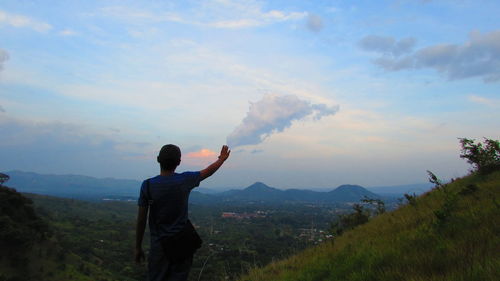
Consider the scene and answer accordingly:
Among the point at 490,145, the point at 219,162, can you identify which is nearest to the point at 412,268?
the point at 219,162

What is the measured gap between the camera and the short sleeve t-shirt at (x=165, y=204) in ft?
13.7

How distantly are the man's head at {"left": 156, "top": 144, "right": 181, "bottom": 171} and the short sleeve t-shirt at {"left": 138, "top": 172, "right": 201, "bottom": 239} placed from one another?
16 cm

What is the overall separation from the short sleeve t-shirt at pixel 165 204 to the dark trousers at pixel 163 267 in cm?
19

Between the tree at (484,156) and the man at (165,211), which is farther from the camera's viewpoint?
the tree at (484,156)

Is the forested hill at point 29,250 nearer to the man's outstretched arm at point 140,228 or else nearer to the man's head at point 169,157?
the man's outstretched arm at point 140,228

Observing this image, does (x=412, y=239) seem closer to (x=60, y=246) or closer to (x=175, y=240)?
(x=175, y=240)

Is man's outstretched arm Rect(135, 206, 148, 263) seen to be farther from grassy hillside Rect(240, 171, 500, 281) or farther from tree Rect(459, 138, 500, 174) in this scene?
tree Rect(459, 138, 500, 174)

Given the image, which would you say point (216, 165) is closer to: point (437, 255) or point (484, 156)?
point (437, 255)

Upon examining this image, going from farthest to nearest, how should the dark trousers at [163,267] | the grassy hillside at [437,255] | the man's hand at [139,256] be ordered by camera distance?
the man's hand at [139,256]
the dark trousers at [163,267]
the grassy hillside at [437,255]

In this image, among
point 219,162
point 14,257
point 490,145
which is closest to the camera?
point 219,162

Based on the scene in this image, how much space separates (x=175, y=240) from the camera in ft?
13.5

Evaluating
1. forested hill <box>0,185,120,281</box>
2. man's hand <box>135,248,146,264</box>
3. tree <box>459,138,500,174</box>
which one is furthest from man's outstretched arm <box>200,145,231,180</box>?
forested hill <box>0,185,120,281</box>

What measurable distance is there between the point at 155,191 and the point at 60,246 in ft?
220

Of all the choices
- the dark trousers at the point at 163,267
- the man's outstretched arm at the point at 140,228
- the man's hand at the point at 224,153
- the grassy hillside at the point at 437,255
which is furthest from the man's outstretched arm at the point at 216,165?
the grassy hillside at the point at 437,255
